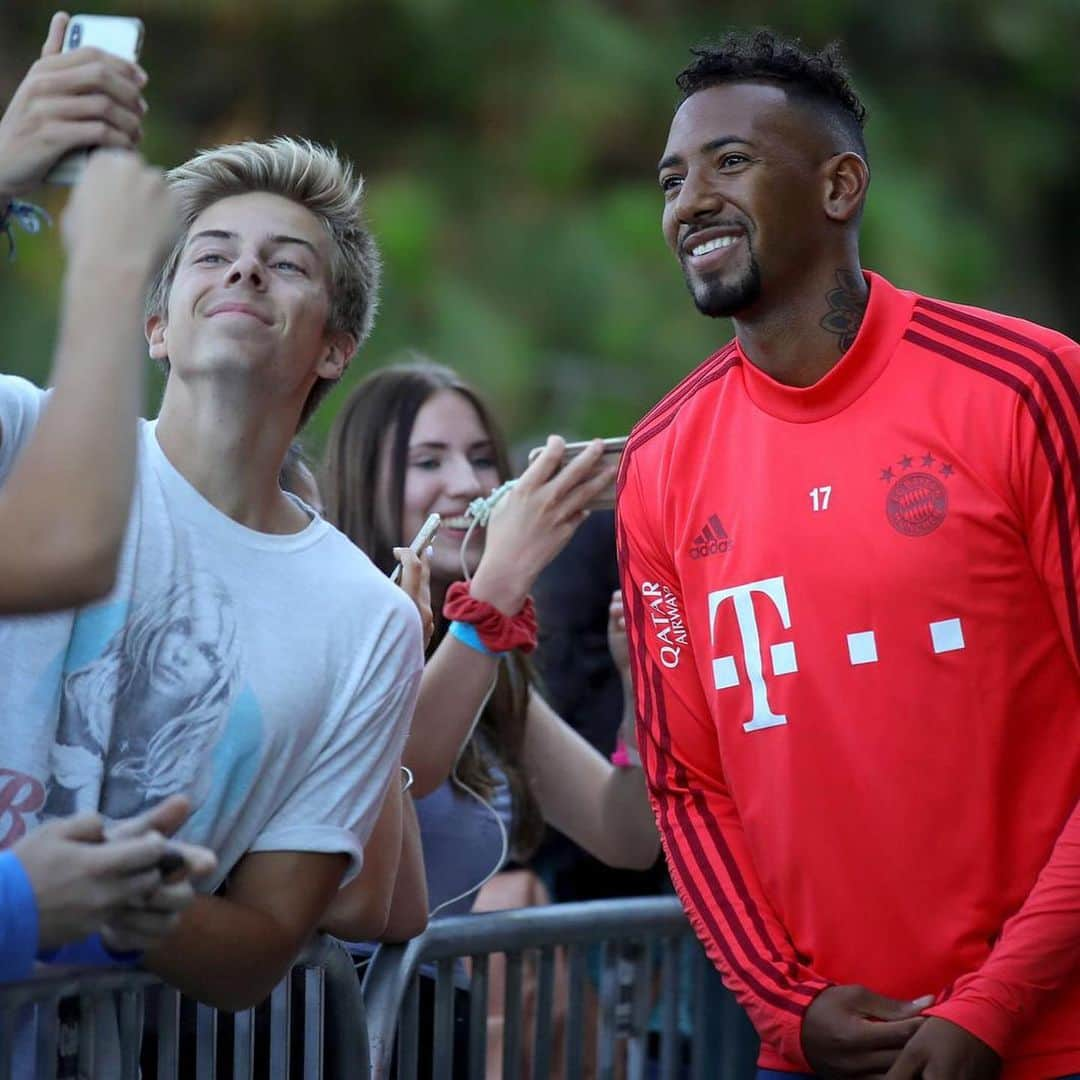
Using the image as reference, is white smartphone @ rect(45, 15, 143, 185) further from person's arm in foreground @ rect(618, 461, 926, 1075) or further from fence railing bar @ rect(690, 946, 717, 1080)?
fence railing bar @ rect(690, 946, 717, 1080)

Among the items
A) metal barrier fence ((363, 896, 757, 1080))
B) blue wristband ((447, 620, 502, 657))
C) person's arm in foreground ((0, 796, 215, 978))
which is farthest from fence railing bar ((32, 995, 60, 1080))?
blue wristband ((447, 620, 502, 657))

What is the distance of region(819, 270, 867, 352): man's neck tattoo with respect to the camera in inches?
112

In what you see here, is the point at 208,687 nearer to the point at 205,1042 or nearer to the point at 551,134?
the point at 205,1042

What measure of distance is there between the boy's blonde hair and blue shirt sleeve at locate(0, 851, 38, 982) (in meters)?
1.17

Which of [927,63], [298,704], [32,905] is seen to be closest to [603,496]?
[298,704]

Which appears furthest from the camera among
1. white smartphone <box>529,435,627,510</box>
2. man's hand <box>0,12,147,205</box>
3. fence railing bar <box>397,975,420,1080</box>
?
white smartphone <box>529,435,627,510</box>

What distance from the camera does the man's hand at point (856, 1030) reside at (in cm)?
253

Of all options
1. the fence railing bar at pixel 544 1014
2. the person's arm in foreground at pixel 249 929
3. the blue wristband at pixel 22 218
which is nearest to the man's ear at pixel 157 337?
the blue wristband at pixel 22 218

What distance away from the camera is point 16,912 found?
1865 mm

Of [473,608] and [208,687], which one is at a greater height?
[473,608]

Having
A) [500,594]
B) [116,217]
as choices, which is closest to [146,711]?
[116,217]

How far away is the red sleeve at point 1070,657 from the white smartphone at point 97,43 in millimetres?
1397

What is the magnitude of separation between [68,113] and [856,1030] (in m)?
1.68

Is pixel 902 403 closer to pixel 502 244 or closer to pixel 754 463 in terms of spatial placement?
pixel 754 463
